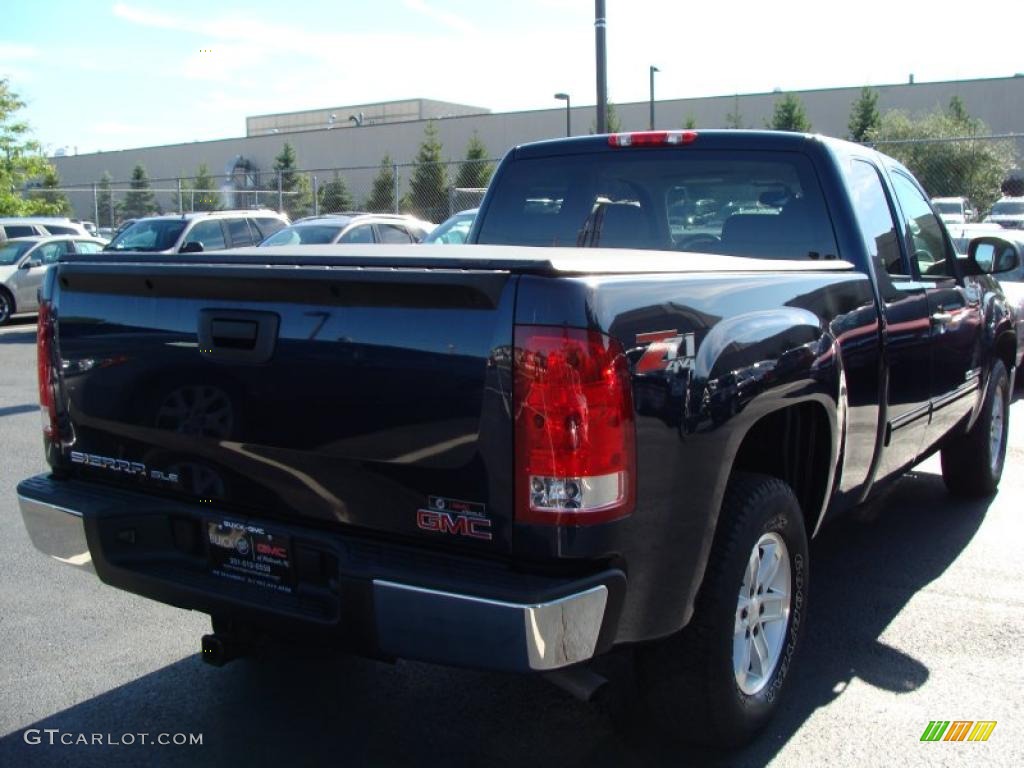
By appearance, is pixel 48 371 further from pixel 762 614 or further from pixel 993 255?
pixel 993 255

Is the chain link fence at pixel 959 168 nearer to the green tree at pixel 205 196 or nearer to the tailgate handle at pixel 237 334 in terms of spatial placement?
the green tree at pixel 205 196

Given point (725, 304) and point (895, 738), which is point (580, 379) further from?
point (895, 738)

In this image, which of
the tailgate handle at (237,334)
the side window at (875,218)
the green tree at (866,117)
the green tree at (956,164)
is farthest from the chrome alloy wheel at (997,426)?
the green tree at (866,117)

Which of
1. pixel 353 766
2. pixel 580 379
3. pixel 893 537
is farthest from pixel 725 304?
pixel 893 537

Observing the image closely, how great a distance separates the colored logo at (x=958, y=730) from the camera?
3377 mm

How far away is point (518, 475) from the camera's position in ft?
8.16

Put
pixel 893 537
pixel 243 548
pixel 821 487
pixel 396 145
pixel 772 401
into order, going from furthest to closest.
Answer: pixel 396 145
pixel 893 537
pixel 821 487
pixel 772 401
pixel 243 548

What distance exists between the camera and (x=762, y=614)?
3324 millimetres

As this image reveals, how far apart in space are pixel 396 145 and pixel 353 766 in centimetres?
5339

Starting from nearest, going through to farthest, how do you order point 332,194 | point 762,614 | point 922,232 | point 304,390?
point 304,390 < point 762,614 < point 922,232 < point 332,194

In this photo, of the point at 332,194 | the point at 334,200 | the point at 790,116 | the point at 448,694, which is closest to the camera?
the point at 448,694

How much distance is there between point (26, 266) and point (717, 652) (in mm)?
17487

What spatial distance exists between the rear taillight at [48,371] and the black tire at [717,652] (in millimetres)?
2042

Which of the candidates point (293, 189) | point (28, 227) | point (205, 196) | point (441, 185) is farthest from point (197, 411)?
point (293, 189)
